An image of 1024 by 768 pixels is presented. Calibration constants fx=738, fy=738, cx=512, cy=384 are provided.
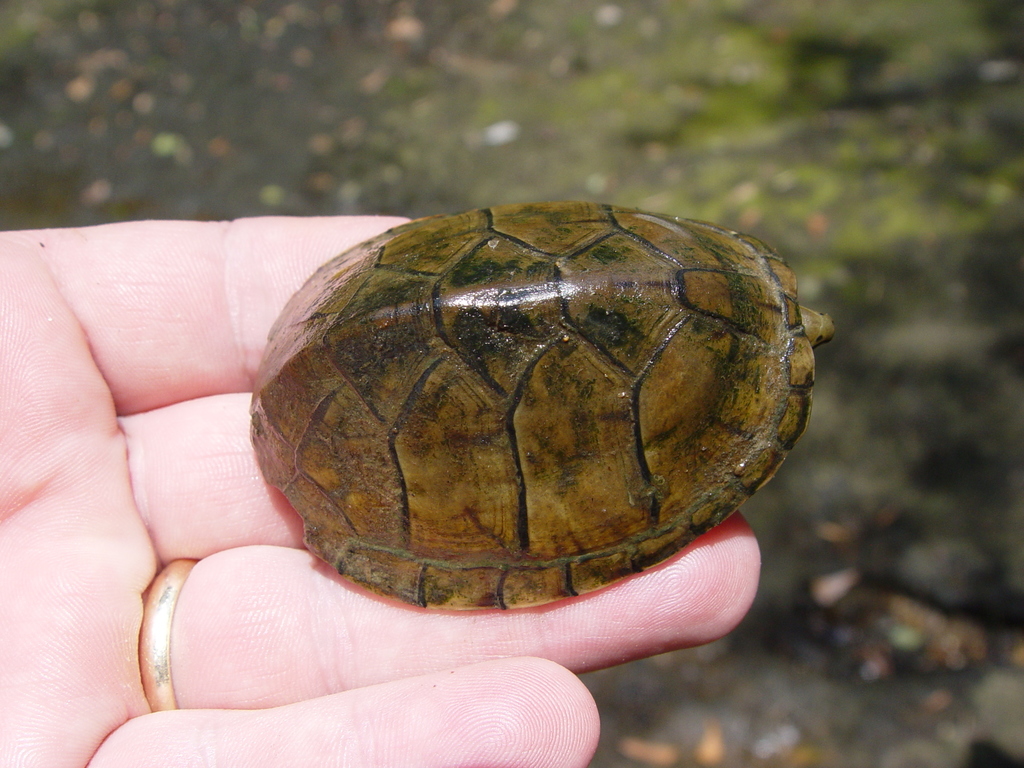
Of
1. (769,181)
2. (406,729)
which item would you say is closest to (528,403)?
(406,729)

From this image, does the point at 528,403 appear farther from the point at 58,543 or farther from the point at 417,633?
the point at 58,543

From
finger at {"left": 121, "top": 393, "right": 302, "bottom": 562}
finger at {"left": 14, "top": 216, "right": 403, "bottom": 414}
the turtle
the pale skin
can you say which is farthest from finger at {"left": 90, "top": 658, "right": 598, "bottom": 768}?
finger at {"left": 14, "top": 216, "right": 403, "bottom": 414}

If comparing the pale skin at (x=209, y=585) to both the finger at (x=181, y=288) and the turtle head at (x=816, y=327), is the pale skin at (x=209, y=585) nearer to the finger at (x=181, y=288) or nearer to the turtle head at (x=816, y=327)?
the finger at (x=181, y=288)


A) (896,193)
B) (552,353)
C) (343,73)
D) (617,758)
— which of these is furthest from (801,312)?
(343,73)

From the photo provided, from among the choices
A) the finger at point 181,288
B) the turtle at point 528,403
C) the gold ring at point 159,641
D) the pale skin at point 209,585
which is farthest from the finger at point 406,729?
the finger at point 181,288

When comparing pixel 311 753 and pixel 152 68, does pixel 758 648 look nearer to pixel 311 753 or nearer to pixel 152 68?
pixel 311 753

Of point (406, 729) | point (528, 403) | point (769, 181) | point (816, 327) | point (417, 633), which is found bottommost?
point (417, 633)
